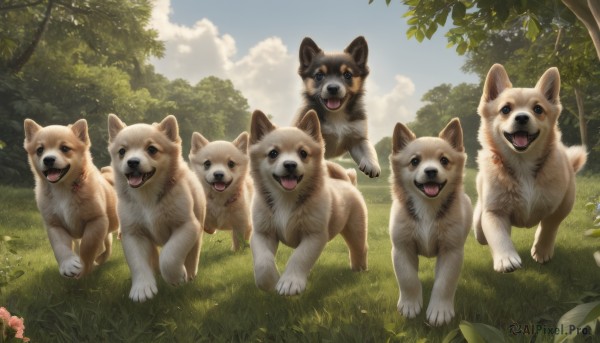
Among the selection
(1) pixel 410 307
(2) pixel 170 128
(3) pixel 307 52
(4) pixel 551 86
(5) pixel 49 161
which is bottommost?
(1) pixel 410 307

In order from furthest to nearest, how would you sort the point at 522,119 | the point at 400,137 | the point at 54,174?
the point at 54,174 → the point at 522,119 → the point at 400,137

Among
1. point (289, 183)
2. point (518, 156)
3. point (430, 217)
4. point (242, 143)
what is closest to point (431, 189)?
point (430, 217)

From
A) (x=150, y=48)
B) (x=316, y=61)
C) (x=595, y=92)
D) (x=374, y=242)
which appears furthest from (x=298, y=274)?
(x=595, y=92)

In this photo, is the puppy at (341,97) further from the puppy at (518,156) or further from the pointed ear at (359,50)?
the puppy at (518,156)

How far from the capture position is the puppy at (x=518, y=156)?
500 cm

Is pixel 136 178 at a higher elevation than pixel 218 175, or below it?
higher

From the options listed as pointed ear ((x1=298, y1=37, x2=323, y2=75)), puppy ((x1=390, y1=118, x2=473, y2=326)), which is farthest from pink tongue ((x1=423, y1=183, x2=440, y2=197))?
pointed ear ((x1=298, y1=37, x2=323, y2=75))

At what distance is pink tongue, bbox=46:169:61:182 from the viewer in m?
5.45

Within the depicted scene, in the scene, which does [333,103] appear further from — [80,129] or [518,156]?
[80,129]

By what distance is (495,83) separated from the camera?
5348 millimetres

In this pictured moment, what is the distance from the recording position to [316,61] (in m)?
5.88

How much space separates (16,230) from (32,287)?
4.23 metres

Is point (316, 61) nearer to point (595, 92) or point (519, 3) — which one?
point (519, 3)

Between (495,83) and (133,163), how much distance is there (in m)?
3.65
